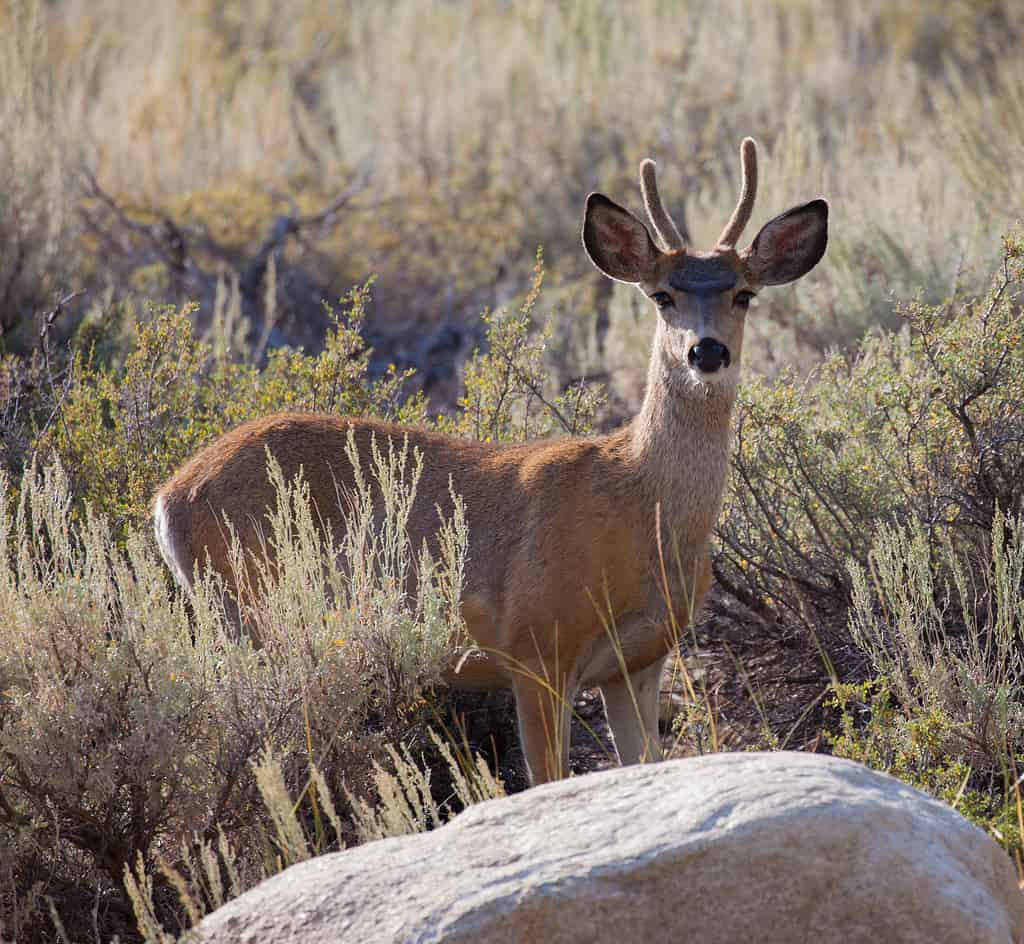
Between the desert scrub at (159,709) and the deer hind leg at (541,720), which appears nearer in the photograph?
the desert scrub at (159,709)

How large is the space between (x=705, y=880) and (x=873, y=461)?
12.2 ft

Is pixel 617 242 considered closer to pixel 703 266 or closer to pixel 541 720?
pixel 703 266

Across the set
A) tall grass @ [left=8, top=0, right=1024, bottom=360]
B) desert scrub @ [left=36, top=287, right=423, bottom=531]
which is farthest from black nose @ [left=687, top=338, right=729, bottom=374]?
tall grass @ [left=8, top=0, right=1024, bottom=360]

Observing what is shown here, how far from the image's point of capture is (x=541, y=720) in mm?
5574

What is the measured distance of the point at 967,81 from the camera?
656 inches

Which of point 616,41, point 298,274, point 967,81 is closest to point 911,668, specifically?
point 298,274

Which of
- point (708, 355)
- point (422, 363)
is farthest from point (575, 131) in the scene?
point (708, 355)

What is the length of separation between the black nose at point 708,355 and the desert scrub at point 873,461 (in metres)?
1.11

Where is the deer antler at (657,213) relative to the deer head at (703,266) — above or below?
above

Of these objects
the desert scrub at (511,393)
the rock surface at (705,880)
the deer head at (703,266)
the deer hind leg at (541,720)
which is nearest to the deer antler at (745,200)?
the deer head at (703,266)

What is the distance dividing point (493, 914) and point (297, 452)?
3095 mm

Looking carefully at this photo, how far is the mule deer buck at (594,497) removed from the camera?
560cm

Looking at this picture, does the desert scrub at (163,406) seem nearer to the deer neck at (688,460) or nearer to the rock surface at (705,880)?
the deer neck at (688,460)

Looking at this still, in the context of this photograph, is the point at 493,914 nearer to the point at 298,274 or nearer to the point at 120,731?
the point at 120,731
